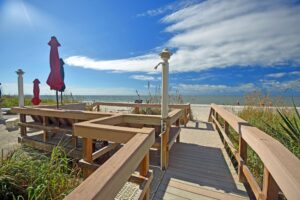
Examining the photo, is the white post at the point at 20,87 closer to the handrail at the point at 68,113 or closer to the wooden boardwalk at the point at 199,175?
the handrail at the point at 68,113

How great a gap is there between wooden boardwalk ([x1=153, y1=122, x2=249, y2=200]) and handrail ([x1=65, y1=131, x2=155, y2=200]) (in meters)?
1.39

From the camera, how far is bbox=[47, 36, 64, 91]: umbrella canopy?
13.1 ft

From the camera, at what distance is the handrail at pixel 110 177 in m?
0.61

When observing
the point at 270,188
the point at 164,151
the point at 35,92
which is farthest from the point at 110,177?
the point at 35,92

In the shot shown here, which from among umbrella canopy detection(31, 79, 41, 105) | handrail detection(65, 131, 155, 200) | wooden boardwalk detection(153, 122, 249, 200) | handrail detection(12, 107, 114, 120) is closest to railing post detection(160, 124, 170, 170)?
wooden boardwalk detection(153, 122, 249, 200)

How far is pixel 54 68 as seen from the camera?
4.12 meters

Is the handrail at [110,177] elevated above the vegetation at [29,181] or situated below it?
above

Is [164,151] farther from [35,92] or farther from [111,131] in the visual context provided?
[35,92]

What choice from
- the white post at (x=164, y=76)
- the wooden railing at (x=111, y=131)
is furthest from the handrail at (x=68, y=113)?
the white post at (x=164, y=76)

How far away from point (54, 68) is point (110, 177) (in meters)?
4.16

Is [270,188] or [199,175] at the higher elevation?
[270,188]

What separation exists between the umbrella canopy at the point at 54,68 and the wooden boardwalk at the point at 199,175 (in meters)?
3.19

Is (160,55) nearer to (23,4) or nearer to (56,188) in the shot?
(56,188)

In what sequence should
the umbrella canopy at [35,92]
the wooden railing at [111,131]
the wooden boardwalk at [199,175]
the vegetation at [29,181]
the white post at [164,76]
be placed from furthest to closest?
the umbrella canopy at [35,92]
the white post at [164,76]
the wooden boardwalk at [199,175]
the wooden railing at [111,131]
the vegetation at [29,181]
